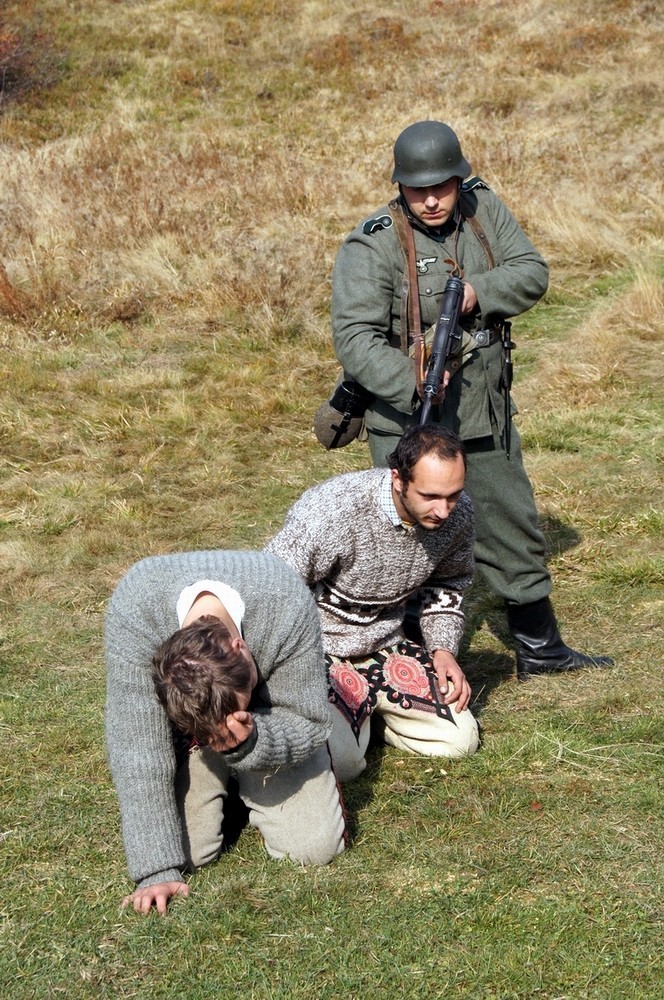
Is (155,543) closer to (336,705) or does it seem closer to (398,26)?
(336,705)

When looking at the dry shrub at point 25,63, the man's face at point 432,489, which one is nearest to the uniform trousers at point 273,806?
the man's face at point 432,489

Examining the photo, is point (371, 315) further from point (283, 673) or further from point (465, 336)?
point (283, 673)

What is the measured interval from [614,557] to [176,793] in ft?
9.83

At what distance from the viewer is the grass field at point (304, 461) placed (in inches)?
122

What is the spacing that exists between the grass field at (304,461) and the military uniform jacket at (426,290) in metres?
1.21

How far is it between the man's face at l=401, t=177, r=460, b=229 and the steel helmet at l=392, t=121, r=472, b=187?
0.04m

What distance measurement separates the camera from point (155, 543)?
Answer: 6180mm

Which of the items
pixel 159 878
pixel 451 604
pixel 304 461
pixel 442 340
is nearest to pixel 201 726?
pixel 159 878

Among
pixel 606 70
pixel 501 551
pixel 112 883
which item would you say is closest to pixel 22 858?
pixel 112 883

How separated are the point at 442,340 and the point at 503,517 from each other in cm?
86

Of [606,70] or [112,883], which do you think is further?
[606,70]

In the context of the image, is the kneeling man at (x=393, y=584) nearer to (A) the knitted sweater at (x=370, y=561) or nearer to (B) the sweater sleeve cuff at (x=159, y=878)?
(A) the knitted sweater at (x=370, y=561)

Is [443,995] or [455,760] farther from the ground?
[443,995]

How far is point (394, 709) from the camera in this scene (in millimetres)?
4039
